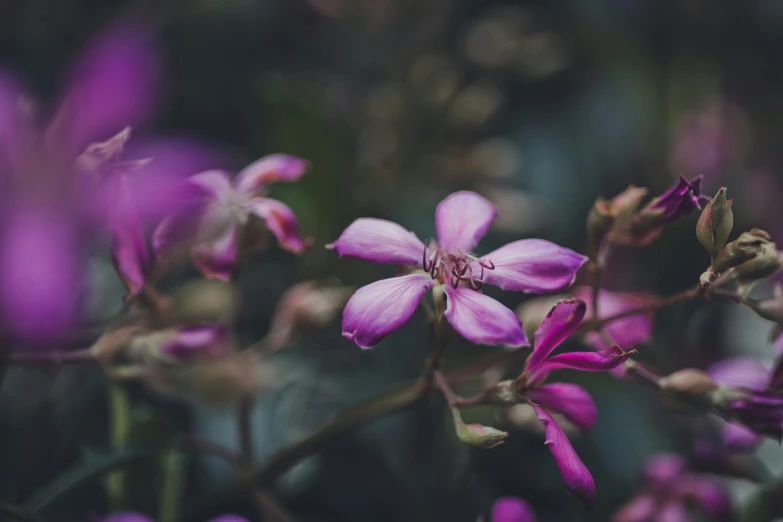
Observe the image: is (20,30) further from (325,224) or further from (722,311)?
(722,311)

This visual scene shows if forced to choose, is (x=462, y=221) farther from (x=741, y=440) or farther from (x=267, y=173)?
(x=741, y=440)

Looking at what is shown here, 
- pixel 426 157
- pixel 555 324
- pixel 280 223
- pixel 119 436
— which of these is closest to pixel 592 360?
pixel 555 324

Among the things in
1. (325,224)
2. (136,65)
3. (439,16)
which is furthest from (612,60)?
(136,65)

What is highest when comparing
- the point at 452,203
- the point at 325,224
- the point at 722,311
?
the point at 452,203

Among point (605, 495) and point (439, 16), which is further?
point (439, 16)

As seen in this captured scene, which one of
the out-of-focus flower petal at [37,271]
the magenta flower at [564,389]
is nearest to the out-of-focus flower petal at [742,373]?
the magenta flower at [564,389]

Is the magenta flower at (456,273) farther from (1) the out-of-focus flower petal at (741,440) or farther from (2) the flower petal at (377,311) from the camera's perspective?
(1) the out-of-focus flower petal at (741,440)
